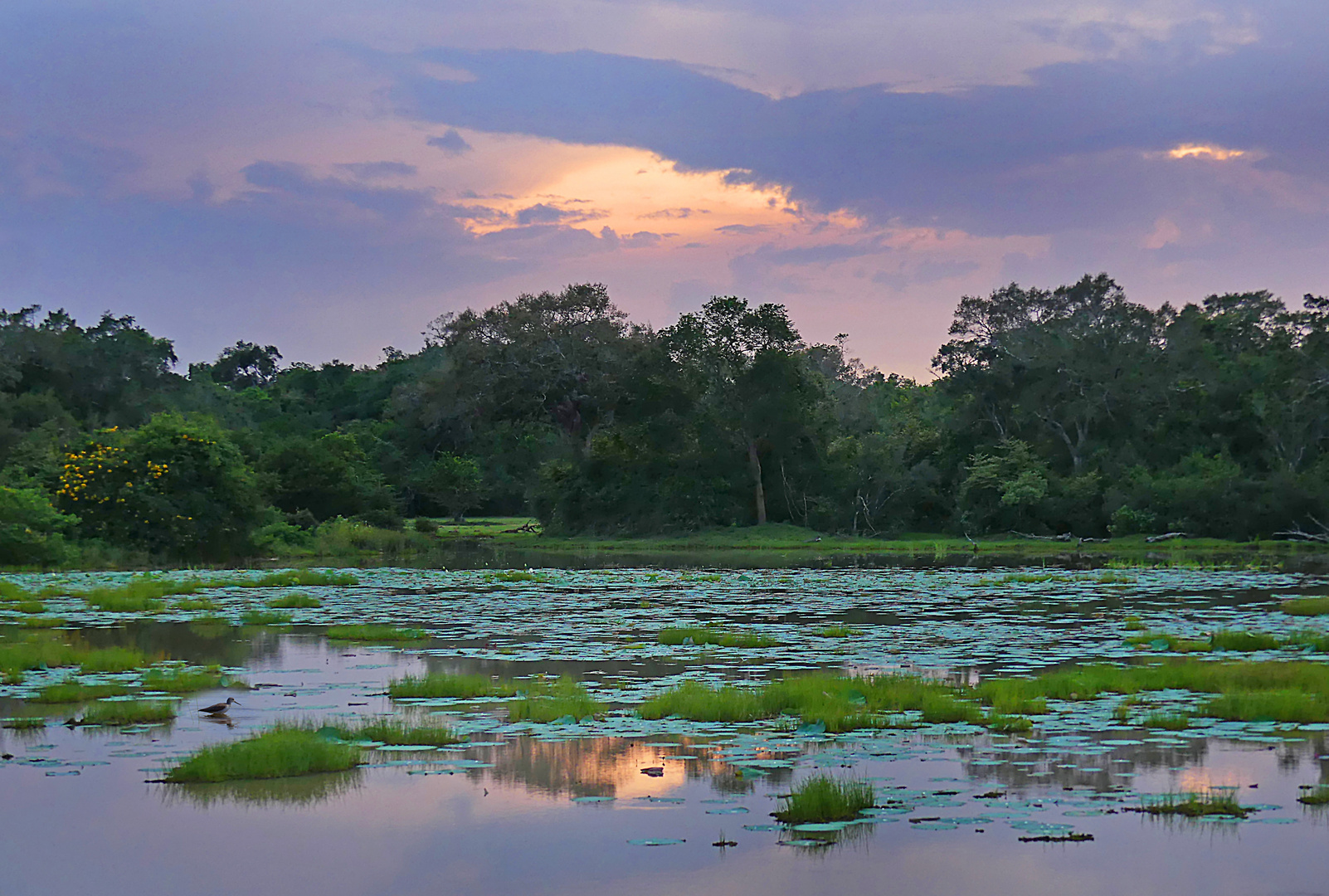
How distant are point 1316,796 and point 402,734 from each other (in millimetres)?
6535

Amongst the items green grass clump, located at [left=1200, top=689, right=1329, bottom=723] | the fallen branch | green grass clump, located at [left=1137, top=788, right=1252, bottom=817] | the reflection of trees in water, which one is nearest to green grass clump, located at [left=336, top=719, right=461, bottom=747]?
the reflection of trees in water

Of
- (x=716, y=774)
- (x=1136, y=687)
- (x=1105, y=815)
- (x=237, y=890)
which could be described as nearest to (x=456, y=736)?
(x=716, y=774)

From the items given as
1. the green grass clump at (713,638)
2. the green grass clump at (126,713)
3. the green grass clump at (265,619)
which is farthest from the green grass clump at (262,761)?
the green grass clump at (265,619)

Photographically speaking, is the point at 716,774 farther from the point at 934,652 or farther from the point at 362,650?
the point at 362,650

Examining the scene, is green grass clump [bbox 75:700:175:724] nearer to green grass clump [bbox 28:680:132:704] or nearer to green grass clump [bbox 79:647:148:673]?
green grass clump [bbox 28:680:132:704]

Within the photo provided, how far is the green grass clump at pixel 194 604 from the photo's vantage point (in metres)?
22.5

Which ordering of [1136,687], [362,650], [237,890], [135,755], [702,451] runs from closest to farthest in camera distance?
[237,890]
[135,755]
[1136,687]
[362,650]
[702,451]

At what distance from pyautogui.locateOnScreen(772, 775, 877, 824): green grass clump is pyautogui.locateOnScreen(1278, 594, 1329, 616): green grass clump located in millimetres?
14372

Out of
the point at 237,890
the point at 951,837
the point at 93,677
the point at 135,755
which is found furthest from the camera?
the point at 93,677

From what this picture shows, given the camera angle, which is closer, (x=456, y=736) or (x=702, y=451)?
(x=456, y=736)

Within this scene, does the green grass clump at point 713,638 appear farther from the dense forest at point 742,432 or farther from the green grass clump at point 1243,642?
the dense forest at point 742,432

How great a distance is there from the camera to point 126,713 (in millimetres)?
11031

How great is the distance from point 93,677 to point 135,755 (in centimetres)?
435

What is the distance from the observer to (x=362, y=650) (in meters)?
16.7
